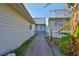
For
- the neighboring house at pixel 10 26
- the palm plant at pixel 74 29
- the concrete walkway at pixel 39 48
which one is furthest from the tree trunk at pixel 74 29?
the neighboring house at pixel 10 26

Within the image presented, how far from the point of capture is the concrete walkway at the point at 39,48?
3646 mm

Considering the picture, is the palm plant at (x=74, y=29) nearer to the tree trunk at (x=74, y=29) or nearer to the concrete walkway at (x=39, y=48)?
the tree trunk at (x=74, y=29)

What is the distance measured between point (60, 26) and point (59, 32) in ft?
0.33

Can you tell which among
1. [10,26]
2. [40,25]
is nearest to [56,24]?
[40,25]

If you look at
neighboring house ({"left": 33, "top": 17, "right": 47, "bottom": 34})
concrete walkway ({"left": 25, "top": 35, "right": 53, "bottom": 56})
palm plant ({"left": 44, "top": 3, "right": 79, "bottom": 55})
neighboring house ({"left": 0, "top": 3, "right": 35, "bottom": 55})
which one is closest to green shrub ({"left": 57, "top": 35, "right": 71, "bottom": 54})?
palm plant ({"left": 44, "top": 3, "right": 79, "bottom": 55})

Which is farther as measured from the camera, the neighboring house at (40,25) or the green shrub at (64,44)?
the neighboring house at (40,25)

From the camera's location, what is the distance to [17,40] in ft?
14.8

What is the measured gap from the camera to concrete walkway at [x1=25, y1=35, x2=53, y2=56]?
12.0 ft

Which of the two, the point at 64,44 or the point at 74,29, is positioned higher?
the point at 74,29

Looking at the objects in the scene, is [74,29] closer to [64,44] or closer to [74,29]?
[74,29]

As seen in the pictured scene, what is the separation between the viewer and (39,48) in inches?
146

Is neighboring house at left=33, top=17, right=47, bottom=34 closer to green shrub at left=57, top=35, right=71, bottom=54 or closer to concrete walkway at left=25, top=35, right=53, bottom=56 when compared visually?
concrete walkway at left=25, top=35, right=53, bottom=56

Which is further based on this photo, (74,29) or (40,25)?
(40,25)

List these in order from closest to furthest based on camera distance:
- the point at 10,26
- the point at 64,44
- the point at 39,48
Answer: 1. the point at 64,44
2. the point at 39,48
3. the point at 10,26
